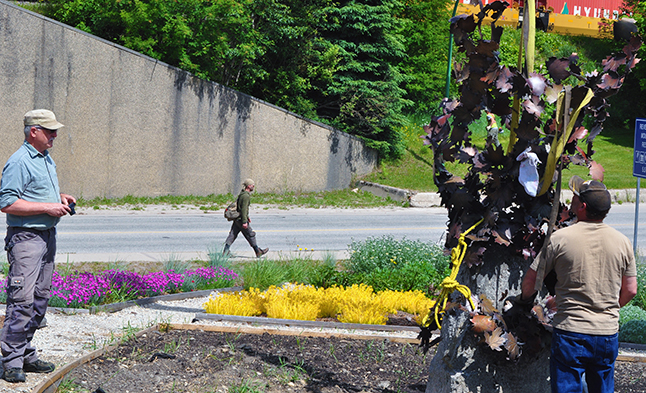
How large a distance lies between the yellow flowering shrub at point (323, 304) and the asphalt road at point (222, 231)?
9.20ft

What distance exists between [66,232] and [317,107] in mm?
13970

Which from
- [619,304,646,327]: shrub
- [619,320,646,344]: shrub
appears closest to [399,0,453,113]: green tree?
[619,304,646,327]: shrub

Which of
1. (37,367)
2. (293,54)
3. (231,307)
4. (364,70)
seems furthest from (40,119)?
(364,70)

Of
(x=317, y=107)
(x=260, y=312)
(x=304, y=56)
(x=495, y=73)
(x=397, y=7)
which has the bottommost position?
(x=260, y=312)

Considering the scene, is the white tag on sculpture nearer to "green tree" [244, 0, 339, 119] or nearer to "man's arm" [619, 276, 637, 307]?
"man's arm" [619, 276, 637, 307]

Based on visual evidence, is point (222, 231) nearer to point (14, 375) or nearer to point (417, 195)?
point (417, 195)

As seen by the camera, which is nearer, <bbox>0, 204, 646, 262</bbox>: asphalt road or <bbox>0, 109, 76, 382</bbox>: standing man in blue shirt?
<bbox>0, 109, 76, 382</bbox>: standing man in blue shirt

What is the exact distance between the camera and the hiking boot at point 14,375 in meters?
4.49

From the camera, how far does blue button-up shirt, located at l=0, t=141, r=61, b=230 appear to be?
180 inches

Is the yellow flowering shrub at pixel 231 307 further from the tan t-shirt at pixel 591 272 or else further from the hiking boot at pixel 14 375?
the tan t-shirt at pixel 591 272

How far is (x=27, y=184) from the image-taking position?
463 cm

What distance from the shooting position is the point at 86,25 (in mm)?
20969

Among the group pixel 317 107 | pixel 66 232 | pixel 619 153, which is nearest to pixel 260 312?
pixel 66 232

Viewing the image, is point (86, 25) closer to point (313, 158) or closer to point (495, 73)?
point (313, 158)
